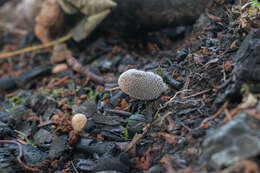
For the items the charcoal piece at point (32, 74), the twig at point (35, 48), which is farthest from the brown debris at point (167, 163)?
the twig at point (35, 48)

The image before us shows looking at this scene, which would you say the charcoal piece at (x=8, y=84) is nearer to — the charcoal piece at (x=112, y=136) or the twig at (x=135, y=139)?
the charcoal piece at (x=112, y=136)

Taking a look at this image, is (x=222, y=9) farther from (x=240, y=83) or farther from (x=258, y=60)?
(x=240, y=83)

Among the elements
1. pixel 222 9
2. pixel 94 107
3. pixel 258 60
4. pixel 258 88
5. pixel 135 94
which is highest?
pixel 222 9

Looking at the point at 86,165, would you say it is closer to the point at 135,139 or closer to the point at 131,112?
the point at 135,139

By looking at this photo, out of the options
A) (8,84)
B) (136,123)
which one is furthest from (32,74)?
(136,123)

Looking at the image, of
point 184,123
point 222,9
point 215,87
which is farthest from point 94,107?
point 222,9

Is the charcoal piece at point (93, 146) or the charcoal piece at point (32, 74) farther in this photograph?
the charcoal piece at point (32, 74)
